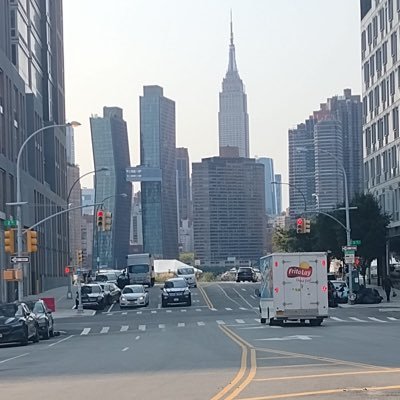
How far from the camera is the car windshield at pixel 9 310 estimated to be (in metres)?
35.0

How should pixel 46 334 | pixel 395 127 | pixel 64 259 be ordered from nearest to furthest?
pixel 46 334, pixel 395 127, pixel 64 259

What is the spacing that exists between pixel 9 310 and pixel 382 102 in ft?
182

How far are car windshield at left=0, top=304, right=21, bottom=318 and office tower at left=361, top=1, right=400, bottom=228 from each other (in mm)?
48244

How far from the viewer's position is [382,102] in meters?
84.6

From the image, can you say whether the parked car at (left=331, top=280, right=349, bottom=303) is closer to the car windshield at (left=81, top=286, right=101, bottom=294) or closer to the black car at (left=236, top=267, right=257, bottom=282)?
the car windshield at (left=81, top=286, right=101, bottom=294)

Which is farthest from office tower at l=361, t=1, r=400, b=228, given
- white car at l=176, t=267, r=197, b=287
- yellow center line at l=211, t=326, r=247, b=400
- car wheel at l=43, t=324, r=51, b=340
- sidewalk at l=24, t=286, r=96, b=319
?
yellow center line at l=211, t=326, r=247, b=400

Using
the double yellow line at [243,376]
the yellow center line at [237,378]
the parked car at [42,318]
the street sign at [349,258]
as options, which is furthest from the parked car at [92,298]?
the yellow center line at [237,378]

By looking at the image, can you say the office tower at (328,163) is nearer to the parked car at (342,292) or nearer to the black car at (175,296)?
the parked car at (342,292)

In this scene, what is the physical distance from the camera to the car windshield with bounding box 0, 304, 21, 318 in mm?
34969

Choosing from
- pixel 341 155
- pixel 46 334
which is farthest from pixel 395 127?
pixel 341 155

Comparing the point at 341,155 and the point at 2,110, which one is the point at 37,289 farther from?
the point at 341,155

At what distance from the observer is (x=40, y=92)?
9938cm

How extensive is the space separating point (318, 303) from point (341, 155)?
158535 millimetres

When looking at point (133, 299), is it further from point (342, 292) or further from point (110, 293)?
point (342, 292)
